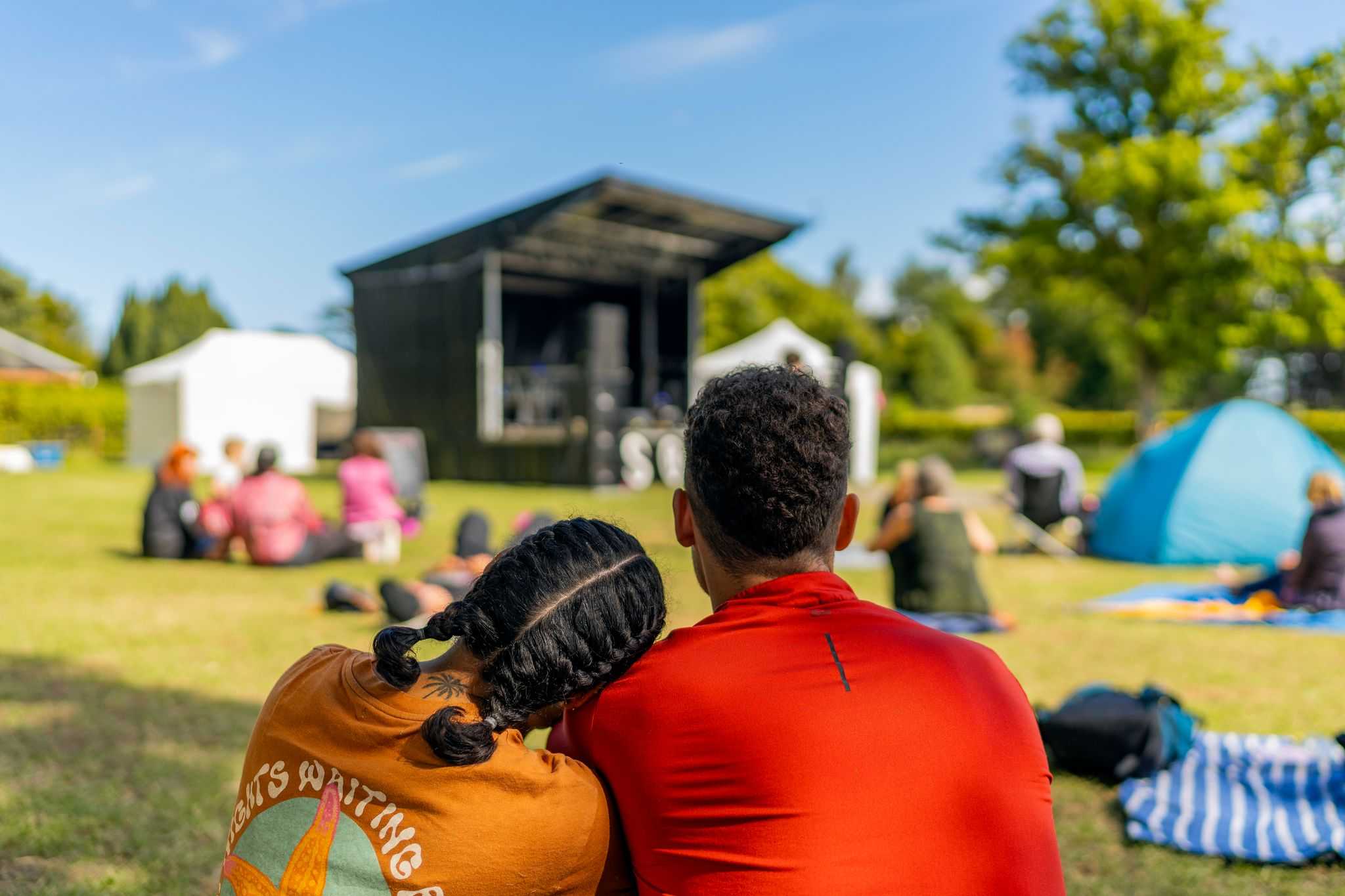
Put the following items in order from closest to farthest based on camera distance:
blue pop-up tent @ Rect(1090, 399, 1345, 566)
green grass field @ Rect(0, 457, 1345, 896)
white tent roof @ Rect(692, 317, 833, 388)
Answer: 1. green grass field @ Rect(0, 457, 1345, 896)
2. blue pop-up tent @ Rect(1090, 399, 1345, 566)
3. white tent roof @ Rect(692, 317, 833, 388)

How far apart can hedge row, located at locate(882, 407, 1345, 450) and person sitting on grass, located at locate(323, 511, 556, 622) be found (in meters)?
23.8

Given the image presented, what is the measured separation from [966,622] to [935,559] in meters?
0.35

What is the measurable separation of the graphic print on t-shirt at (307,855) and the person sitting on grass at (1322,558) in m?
6.14

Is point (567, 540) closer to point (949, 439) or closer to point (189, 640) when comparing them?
point (189, 640)

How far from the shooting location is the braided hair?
1284 millimetres

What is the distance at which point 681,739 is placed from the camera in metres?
1.20

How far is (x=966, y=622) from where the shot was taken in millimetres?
5320

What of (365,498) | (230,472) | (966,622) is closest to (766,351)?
(230,472)

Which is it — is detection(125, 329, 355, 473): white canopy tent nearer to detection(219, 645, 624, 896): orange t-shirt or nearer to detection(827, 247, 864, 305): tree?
detection(219, 645, 624, 896): orange t-shirt

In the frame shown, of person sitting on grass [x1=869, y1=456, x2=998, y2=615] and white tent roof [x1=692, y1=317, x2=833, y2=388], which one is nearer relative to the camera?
person sitting on grass [x1=869, y1=456, x2=998, y2=615]

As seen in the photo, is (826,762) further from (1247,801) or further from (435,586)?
(435,586)

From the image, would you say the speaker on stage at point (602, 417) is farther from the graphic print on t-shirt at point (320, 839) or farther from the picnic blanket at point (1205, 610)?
the graphic print on t-shirt at point (320, 839)

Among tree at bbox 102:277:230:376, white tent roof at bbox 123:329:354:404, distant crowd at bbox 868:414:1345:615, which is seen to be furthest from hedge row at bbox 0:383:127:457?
tree at bbox 102:277:230:376

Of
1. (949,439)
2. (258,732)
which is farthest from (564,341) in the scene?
(258,732)
